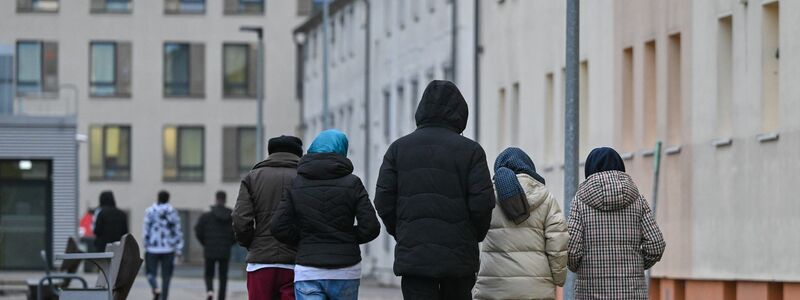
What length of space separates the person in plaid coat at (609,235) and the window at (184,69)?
67.8 meters

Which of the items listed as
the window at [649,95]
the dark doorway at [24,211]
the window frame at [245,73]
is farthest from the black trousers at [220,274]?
the window frame at [245,73]

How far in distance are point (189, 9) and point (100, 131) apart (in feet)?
19.2

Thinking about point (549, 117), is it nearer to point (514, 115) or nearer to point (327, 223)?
point (514, 115)

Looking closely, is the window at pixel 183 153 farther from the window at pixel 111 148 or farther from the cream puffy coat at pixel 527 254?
the cream puffy coat at pixel 527 254

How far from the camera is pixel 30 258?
48.0m

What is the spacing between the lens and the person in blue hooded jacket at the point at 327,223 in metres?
12.9

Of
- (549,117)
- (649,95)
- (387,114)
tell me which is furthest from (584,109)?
(387,114)

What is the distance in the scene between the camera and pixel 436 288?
11.7 m

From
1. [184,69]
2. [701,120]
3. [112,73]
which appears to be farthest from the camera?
[184,69]

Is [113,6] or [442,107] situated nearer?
[442,107]

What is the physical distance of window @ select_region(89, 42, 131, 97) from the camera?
7956 centimetres

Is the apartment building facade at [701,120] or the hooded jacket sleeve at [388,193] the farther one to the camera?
the apartment building facade at [701,120]

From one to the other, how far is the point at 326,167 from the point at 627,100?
18.2 metres

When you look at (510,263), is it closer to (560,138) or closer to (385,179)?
(385,179)
